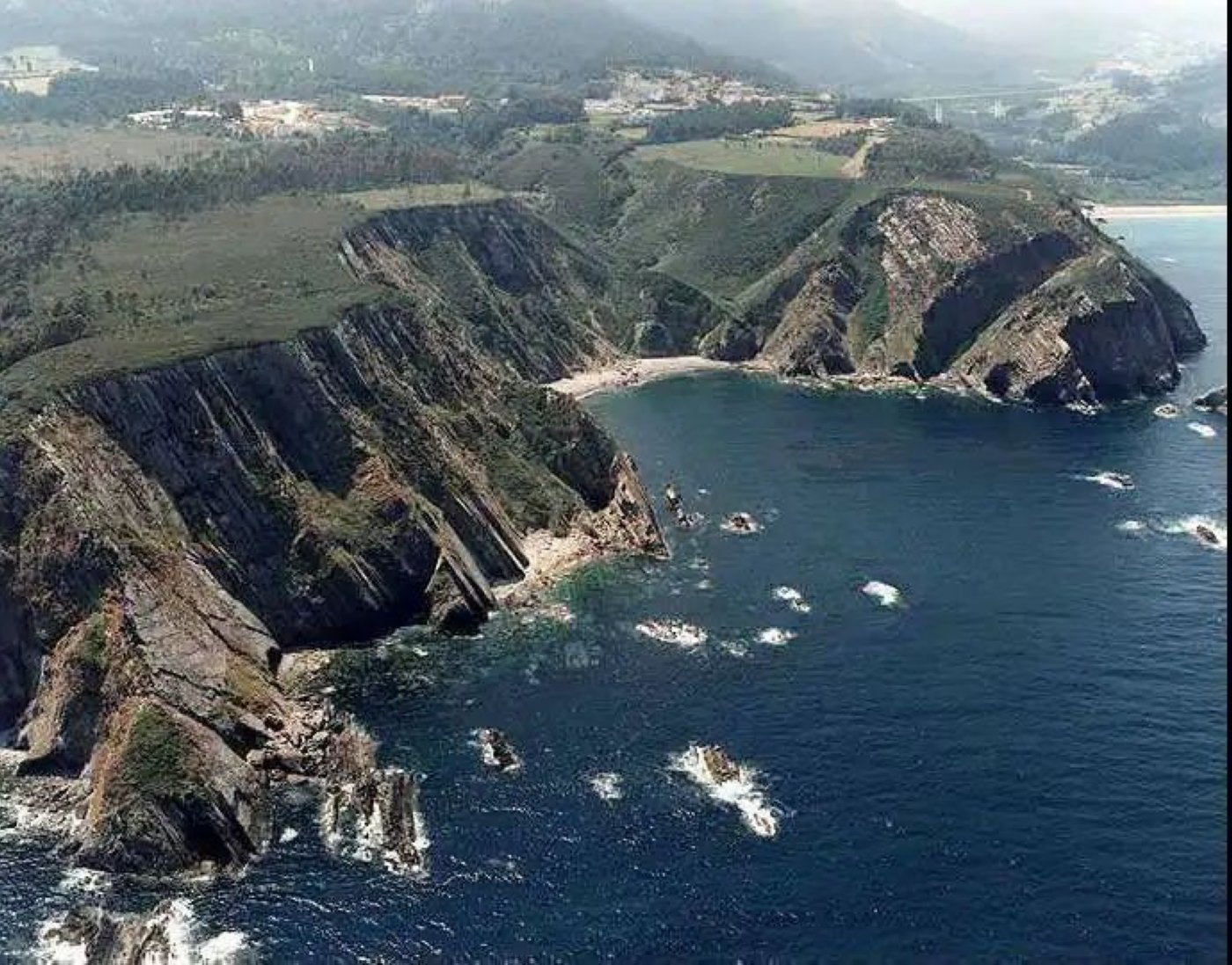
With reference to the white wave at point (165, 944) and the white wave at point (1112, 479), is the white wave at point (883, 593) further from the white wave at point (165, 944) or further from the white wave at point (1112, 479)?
the white wave at point (165, 944)

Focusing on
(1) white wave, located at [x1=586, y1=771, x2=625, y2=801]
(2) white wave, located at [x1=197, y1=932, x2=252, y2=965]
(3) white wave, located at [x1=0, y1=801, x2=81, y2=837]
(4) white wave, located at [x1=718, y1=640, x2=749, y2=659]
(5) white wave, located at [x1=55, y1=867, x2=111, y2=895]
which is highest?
(4) white wave, located at [x1=718, y1=640, x2=749, y2=659]

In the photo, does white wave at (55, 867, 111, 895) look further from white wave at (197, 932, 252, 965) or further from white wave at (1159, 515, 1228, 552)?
white wave at (1159, 515, 1228, 552)

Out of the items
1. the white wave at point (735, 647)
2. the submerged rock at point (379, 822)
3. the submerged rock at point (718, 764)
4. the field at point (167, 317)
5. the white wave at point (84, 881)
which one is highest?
the field at point (167, 317)

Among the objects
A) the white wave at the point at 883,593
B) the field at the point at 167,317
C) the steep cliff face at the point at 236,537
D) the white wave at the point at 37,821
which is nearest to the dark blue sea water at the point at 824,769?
the white wave at the point at 883,593

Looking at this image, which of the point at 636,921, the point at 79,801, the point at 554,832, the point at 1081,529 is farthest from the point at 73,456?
the point at 1081,529

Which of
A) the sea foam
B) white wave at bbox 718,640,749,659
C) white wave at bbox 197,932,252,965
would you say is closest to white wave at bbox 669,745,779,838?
white wave at bbox 718,640,749,659

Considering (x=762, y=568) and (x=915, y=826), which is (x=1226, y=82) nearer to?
(x=915, y=826)

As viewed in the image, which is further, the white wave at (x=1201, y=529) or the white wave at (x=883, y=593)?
the white wave at (x=1201, y=529)
